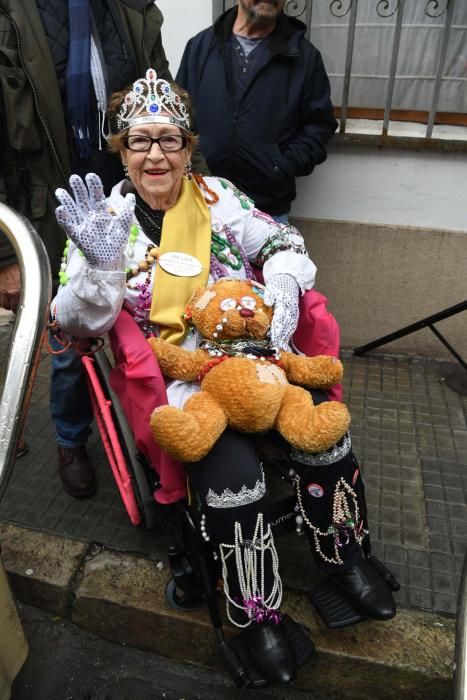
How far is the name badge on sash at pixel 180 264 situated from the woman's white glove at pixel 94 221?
0.38m

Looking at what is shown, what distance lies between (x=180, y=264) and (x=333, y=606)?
4.27 ft

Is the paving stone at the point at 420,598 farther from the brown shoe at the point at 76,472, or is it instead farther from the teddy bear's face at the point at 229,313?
the brown shoe at the point at 76,472

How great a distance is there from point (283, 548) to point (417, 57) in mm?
2823

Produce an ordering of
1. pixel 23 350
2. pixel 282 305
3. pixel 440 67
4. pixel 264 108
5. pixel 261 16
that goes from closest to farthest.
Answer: pixel 23 350 < pixel 282 305 < pixel 261 16 < pixel 264 108 < pixel 440 67

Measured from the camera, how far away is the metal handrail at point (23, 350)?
133 cm

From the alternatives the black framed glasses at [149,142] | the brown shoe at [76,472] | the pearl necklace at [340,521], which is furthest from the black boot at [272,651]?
the black framed glasses at [149,142]

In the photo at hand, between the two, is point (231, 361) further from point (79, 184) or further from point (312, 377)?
point (79, 184)

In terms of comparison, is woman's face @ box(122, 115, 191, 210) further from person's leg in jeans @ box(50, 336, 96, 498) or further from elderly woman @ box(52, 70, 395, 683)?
person's leg in jeans @ box(50, 336, 96, 498)

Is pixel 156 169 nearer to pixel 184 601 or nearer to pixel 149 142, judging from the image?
pixel 149 142

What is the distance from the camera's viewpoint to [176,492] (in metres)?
1.75

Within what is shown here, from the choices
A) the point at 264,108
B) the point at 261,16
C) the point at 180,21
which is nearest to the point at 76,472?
the point at 264,108

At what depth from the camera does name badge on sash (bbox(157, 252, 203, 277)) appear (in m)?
1.92

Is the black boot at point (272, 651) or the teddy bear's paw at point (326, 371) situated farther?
the teddy bear's paw at point (326, 371)

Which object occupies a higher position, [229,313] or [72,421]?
[229,313]
